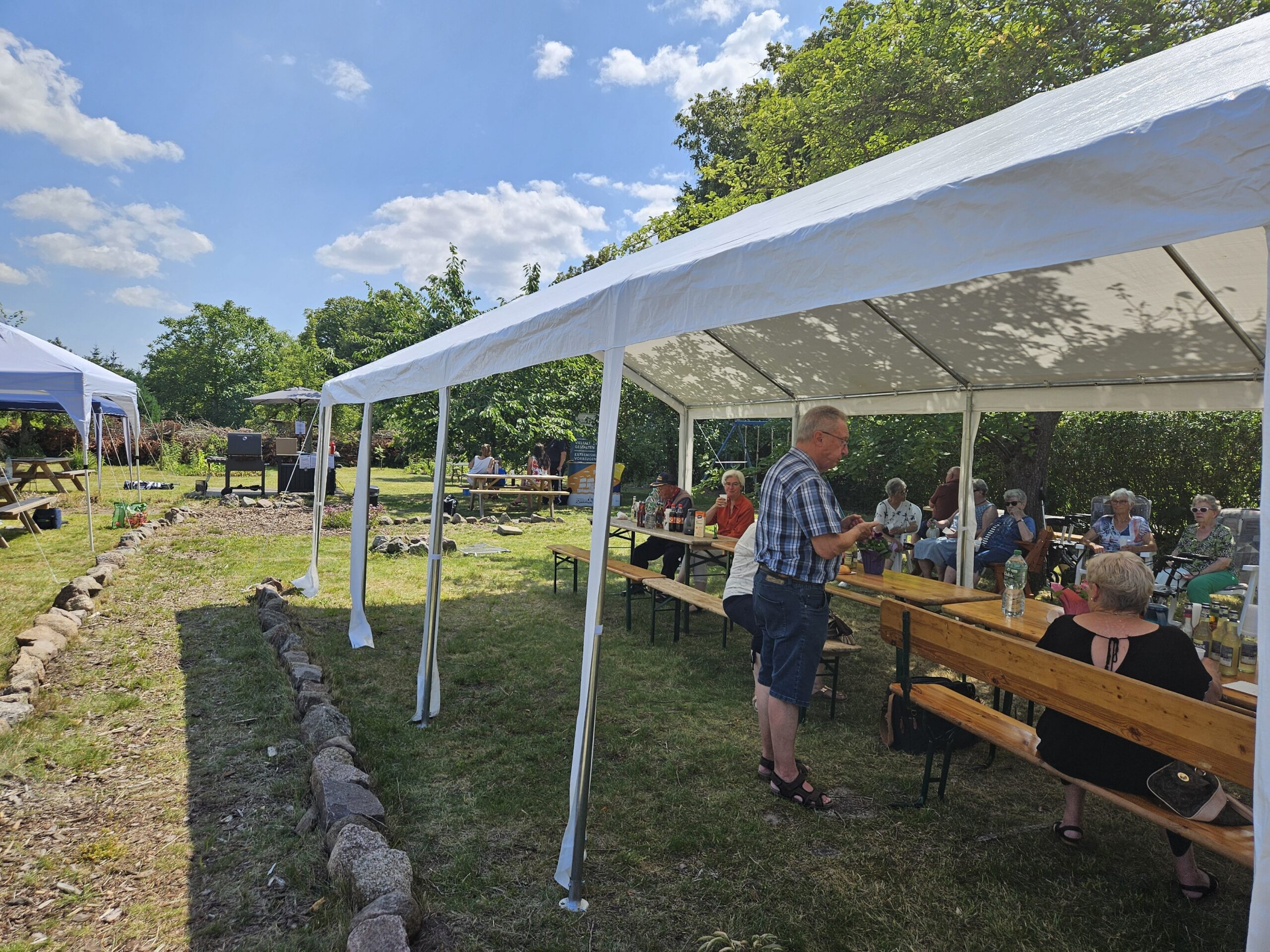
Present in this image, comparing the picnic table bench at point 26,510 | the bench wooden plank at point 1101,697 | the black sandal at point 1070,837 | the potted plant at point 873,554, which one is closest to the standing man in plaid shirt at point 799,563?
the bench wooden plank at point 1101,697

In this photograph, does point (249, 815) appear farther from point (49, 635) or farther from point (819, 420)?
point (49, 635)

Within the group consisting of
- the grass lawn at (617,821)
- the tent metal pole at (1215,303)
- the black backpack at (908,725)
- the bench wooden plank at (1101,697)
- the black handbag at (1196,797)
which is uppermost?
the tent metal pole at (1215,303)

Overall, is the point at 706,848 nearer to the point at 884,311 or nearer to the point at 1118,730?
the point at 1118,730

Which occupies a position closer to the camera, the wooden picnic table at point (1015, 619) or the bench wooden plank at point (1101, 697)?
the bench wooden plank at point (1101, 697)

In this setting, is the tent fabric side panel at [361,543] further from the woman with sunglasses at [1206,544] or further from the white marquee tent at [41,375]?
the woman with sunglasses at [1206,544]

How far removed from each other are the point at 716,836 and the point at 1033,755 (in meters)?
1.30

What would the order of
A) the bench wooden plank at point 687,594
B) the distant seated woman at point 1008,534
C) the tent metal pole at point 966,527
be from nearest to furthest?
the bench wooden plank at point 687,594, the tent metal pole at point 966,527, the distant seated woman at point 1008,534

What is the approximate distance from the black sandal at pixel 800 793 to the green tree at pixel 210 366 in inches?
1919

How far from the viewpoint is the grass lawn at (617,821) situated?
2514 millimetres

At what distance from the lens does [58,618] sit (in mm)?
5535

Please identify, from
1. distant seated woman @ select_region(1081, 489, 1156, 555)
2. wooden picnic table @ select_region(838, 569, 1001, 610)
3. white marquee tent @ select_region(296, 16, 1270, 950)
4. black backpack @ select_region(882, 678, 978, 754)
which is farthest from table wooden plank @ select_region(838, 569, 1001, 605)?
distant seated woman @ select_region(1081, 489, 1156, 555)

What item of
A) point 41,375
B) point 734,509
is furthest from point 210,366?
point 734,509

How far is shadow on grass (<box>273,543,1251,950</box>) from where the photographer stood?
2.51 metres

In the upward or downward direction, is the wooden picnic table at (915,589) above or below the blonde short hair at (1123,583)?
below
